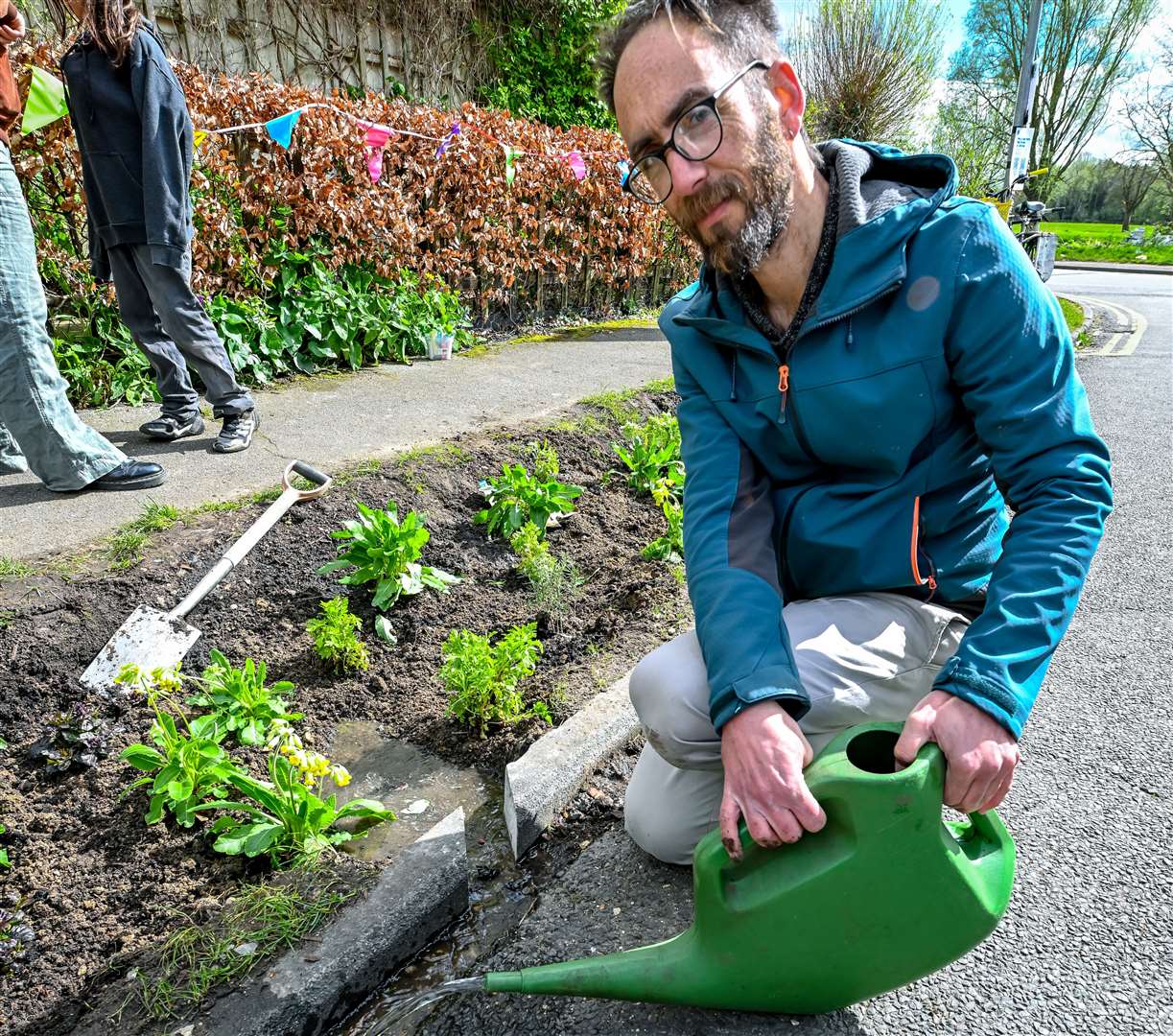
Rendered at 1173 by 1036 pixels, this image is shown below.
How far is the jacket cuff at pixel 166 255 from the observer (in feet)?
12.7

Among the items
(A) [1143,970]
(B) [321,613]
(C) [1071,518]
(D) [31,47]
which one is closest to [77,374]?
(D) [31,47]

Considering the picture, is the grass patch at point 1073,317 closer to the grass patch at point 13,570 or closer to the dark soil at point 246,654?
the dark soil at point 246,654

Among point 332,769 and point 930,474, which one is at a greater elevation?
point 930,474

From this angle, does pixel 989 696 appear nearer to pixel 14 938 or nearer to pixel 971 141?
pixel 14 938

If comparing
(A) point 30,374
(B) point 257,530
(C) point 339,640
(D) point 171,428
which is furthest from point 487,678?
(D) point 171,428

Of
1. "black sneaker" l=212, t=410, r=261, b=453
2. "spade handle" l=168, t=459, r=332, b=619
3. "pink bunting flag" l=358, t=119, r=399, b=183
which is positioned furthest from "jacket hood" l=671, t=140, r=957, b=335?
"pink bunting flag" l=358, t=119, r=399, b=183

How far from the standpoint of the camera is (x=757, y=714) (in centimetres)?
158

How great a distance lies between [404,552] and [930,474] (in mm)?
1800

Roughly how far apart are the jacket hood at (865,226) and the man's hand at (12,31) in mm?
3107

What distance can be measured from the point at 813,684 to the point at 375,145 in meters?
5.40

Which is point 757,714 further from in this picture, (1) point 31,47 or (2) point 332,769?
(1) point 31,47

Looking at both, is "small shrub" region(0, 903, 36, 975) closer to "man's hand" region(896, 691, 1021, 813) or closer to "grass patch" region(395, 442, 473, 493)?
"man's hand" region(896, 691, 1021, 813)

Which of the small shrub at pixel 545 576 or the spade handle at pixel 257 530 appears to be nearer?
the spade handle at pixel 257 530

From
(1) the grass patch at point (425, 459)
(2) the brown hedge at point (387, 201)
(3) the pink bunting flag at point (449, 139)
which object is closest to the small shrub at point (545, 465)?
(1) the grass patch at point (425, 459)
